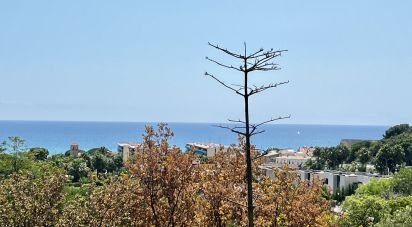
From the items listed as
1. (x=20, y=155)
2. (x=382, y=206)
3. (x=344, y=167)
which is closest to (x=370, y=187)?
(x=382, y=206)

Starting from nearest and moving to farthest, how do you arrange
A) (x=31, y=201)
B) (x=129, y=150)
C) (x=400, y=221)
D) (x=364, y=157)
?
(x=31, y=201) → (x=400, y=221) → (x=129, y=150) → (x=364, y=157)

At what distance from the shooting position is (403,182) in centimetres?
4888

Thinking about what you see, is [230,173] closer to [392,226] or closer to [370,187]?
[392,226]

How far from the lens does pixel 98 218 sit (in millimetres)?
12461

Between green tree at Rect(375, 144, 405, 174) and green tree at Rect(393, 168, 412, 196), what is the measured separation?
29.6 m

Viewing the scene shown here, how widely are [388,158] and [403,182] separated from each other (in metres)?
31.6

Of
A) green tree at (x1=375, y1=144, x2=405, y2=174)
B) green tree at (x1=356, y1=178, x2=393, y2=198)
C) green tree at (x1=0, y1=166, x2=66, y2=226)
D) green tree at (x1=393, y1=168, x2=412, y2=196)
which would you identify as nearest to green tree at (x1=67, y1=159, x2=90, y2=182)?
green tree at (x1=356, y1=178, x2=393, y2=198)

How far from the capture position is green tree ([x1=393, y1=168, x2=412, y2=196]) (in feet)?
158

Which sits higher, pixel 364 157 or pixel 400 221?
pixel 364 157

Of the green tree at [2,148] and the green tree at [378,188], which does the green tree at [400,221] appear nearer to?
the green tree at [378,188]

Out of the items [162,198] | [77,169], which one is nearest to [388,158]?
[77,169]

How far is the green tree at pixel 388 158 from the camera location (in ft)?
260

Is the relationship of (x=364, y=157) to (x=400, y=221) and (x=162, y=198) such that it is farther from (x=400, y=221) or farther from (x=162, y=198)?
(x=162, y=198)

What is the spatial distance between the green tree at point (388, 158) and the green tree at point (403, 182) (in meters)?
29.6
